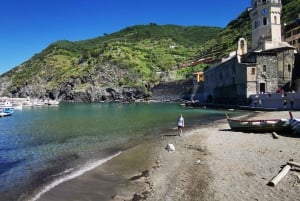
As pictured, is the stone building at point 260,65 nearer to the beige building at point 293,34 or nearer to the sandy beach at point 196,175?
the beige building at point 293,34

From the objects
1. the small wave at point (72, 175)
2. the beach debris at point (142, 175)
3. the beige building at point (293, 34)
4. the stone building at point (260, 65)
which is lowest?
the small wave at point (72, 175)

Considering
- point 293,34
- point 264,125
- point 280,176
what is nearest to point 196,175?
point 280,176


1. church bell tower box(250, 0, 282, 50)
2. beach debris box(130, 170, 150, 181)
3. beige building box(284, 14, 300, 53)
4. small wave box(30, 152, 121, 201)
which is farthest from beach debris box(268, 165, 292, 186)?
beige building box(284, 14, 300, 53)

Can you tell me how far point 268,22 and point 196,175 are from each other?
222 ft

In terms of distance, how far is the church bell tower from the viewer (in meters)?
73.4

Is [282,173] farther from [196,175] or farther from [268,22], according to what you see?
[268,22]

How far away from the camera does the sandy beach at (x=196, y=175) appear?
12.2 m

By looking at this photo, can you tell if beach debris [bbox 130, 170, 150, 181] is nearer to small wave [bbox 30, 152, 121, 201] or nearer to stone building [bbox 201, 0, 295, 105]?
small wave [bbox 30, 152, 121, 201]

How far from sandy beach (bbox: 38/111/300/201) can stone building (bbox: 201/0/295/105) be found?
1732 inches

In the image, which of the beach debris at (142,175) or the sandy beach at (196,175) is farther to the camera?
the beach debris at (142,175)

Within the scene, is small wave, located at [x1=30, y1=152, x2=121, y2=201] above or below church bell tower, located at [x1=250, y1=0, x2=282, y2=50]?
below

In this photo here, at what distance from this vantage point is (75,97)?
173125 millimetres

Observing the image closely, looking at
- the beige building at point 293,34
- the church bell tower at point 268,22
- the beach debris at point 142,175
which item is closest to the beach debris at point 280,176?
the beach debris at point 142,175

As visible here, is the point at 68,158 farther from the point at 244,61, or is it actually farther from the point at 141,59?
the point at 141,59
